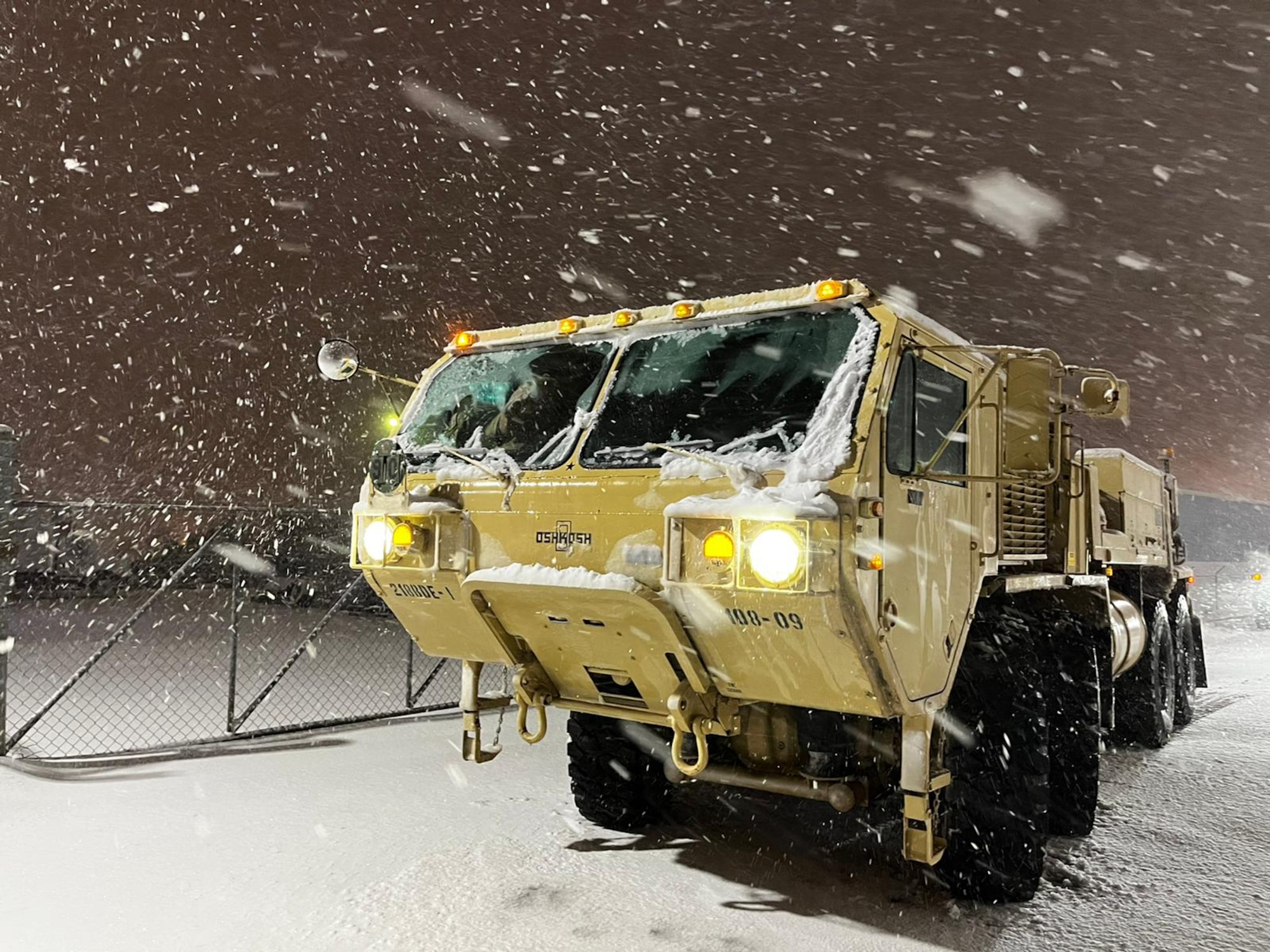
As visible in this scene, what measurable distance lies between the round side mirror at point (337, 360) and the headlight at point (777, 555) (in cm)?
270

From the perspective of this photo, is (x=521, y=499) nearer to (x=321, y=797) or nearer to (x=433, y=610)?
(x=433, y=610)

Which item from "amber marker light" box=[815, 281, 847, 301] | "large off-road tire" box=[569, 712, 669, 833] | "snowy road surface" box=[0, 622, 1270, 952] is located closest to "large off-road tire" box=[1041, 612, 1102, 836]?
"snowy road surface" box=[0, 622, 1270, 952]

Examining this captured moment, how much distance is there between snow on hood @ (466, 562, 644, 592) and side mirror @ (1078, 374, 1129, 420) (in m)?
2.79

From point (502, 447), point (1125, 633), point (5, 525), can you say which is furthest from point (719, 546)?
point (5, 525)

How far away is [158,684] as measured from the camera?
33.2ft

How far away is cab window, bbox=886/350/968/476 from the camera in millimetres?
3729

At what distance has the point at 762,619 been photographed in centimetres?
354

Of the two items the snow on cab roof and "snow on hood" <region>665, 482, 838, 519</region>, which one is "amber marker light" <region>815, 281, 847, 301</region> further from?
"snow on hood" <region>665, 482, 838, 519</region>

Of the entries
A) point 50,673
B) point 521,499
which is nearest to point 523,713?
point 521,499

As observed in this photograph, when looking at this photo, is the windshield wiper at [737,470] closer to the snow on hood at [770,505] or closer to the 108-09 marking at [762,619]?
the snow on hood at [770,505]

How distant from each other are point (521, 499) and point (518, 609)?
19.8 inches

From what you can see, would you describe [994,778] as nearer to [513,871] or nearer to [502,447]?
[513,871]

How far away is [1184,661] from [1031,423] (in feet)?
23.6

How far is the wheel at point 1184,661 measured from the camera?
943 centimetres
